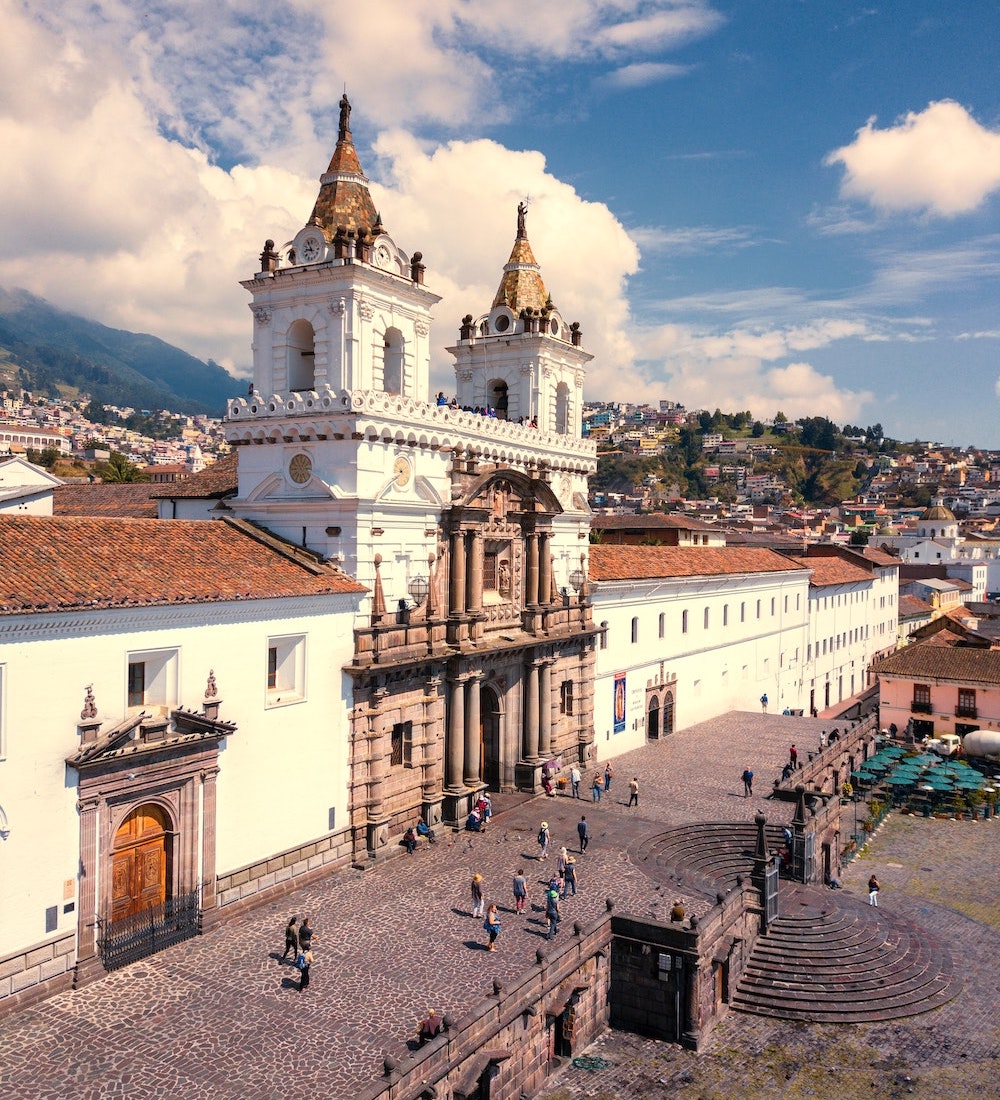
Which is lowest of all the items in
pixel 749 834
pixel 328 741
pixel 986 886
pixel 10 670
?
pixel 986 886

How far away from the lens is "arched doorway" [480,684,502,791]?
37284mm

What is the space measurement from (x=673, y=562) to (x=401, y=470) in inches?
966

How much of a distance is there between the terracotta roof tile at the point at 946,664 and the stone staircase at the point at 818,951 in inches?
1199

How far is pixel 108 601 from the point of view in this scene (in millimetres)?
21766

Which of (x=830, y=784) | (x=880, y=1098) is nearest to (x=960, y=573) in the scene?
(x=830, y=784)

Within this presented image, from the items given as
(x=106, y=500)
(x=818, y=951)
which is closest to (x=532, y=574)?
(x=818, y=951)

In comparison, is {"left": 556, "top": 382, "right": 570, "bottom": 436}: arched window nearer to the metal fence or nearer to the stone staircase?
the stone staircase

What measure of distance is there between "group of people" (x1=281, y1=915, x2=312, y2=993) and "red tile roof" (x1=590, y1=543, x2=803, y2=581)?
24381 millimetres

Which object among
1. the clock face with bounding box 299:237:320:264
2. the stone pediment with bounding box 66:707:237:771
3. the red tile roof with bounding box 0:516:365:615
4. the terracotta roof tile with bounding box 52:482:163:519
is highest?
the clock face with bounding box 299:237:320:264

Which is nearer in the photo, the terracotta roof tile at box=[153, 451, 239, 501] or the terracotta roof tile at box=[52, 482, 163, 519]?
the terracotta roof tile at box=[153, 451, 239, 501]

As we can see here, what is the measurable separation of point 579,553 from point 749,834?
47.5 feet

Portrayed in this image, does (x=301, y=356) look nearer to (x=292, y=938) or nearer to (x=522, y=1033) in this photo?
(x=292, y=938)

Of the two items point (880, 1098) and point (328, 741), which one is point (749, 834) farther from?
point (328, 741)

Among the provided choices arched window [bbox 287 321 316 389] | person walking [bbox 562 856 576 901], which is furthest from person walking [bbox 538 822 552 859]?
arched window [bbox 287 321 316 389]
